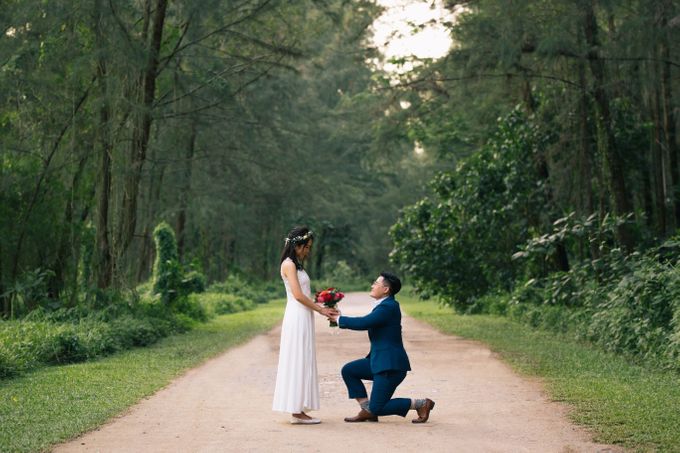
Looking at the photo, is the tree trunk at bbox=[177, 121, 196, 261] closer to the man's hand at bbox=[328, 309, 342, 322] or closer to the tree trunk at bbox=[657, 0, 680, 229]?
the tree trunk at bbox=[657, 0, 680, 229]

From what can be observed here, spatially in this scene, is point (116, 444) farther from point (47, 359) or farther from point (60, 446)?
point (47, 359)

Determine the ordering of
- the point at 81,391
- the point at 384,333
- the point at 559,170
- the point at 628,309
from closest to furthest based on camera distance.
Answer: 1. the point at 384,333
2. the point at 81,391
3. the point at 628,309
4. the point at 559,170

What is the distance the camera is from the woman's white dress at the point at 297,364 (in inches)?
351

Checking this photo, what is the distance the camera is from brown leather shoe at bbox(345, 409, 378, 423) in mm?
8984

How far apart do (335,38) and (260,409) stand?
1838 inches

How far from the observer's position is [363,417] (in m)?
8.99

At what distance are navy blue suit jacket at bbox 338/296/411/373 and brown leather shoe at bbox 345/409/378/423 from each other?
1.33 ft

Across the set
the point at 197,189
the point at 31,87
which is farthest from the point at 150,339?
the point at 197,189

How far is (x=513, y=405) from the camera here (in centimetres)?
1005

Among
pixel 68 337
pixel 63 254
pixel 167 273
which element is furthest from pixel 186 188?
pixel 68 337

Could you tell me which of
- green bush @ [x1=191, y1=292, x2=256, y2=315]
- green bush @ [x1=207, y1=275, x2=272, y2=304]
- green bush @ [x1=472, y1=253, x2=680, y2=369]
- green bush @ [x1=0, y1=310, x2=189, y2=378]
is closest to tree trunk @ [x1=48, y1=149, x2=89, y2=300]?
green bush @ [x1=0, y1=310, x2=189, y2=378]

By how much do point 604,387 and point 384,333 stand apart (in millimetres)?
3465

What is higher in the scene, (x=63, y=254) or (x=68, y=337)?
(x=63, y=254)

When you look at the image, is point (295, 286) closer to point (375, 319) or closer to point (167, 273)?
point (375, 319)
